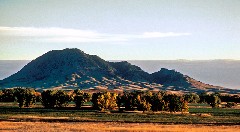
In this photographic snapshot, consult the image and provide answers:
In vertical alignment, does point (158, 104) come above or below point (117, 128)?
above

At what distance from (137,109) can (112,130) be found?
82.3 metres

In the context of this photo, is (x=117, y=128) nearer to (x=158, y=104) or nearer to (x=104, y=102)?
(x=158, y=104)

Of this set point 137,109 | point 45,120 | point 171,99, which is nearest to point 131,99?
point 137,109

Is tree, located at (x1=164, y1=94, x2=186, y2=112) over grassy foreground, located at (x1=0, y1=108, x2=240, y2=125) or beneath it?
over

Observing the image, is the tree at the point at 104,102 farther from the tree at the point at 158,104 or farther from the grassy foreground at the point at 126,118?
the grassy foreground at the point at 126,118

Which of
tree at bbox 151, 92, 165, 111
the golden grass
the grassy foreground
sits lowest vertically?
the grassy foreground

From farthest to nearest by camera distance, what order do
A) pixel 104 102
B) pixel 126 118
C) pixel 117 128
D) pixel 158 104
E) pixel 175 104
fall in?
pixel 104 102 < pixel 158 104 < pixel 175 104 < pixel 126 118 < pixel 117 128

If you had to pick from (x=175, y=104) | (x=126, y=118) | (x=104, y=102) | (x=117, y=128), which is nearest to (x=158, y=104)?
(x=175, y=104)

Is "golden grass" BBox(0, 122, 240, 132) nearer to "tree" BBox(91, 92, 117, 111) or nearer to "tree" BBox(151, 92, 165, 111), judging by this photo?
"tree" BBox(151, 92, 165, 111)

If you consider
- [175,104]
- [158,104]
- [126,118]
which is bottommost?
[126,118]

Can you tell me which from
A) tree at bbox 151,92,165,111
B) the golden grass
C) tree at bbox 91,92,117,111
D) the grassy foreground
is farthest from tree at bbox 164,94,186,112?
the golden grass

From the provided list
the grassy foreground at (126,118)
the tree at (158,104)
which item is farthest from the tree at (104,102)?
the grassy foreground at (126,118)

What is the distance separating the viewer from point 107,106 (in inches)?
7525

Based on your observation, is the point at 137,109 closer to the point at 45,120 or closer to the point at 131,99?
the point at 131,99
